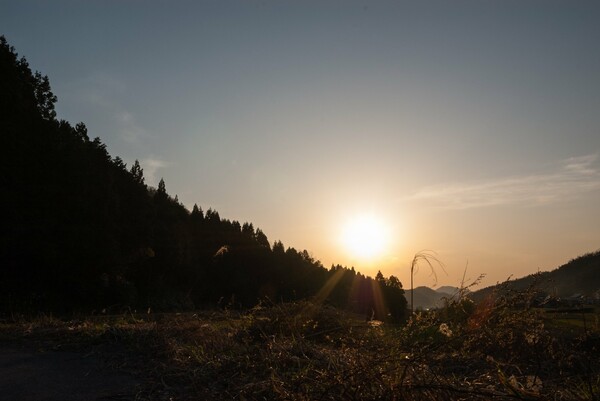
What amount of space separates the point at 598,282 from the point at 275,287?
302ft

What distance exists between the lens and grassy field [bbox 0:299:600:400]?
2.28 m

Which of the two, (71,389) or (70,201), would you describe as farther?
(70,201)

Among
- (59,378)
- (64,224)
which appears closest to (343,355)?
(59,378)

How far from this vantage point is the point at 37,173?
2025 cm

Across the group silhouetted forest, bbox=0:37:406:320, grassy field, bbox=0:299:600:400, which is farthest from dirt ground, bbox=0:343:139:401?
silhouetted forest, bbox=0:37:406:320

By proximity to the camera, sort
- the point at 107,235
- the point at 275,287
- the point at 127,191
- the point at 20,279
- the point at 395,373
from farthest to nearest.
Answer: the point at 275,287, the point at 127,191, the point at 107,235, the point at 20,279, the point at 395,373

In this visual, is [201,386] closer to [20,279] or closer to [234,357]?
[234,357]

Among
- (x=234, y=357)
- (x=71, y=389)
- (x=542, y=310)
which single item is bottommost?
(x=71, y=389)

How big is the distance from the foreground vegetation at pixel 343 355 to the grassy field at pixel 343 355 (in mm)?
13

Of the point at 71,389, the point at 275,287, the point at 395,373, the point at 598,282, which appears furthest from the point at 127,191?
the point at 598,282

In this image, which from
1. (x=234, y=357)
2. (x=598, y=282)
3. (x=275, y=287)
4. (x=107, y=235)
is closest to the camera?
(x=234, y=357)

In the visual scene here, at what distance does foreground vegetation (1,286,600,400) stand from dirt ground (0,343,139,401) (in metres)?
0.20

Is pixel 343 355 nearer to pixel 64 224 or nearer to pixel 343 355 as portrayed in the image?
pixel 343 355

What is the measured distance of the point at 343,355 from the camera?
3684 mm
